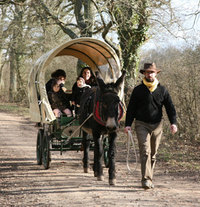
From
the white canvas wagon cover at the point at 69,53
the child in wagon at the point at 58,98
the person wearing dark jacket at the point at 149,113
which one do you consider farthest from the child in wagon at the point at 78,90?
the person wearing dark jacket at the point at 149,113

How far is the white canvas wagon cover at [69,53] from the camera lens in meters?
7.84

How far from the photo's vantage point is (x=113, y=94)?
248 inches

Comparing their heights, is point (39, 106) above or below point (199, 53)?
below

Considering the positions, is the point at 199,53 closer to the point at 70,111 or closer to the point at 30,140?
the point at 70,111

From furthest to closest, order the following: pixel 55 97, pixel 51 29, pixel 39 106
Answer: pixel 51 29 < pixel 55 97 < pixel 39 106

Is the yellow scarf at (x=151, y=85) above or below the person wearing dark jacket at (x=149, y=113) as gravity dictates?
above

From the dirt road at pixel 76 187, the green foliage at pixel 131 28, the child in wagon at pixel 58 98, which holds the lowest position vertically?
the dirt road at pixel 76 187

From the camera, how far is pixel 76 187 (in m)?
6.27

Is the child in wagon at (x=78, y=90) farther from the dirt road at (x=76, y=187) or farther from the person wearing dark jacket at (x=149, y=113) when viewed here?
the person wearing dark jacket at (x=149, y=113)

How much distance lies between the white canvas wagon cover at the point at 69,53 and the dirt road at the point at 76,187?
116cm

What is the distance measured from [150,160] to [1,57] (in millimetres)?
29269

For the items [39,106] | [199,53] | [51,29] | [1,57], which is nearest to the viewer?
[39,106]

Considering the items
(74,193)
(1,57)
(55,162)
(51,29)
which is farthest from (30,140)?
(1,57)

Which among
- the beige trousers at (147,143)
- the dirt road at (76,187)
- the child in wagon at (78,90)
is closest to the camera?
the dirt road at (76,187)
